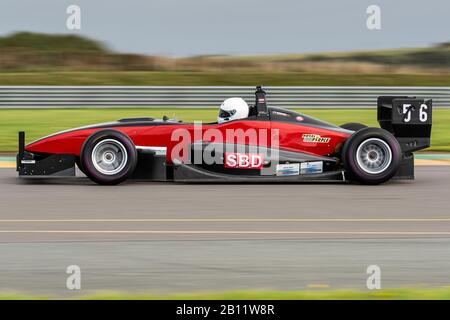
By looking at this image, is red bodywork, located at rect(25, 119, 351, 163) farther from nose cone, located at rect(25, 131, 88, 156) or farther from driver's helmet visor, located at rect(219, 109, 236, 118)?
driver's helmet visor, located at rect(219, 109, 236, 118)

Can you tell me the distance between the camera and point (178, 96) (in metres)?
24.1

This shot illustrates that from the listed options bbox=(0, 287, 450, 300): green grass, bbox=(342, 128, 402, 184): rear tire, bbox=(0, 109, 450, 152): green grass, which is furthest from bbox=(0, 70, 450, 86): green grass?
bbox=(0, 287, 450, 300): green grass

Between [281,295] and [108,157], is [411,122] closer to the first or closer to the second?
[108,157]

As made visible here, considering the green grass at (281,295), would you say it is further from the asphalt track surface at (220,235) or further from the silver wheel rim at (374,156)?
the silver wheel rim at (374,156)

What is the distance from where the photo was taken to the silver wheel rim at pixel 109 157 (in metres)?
10.4

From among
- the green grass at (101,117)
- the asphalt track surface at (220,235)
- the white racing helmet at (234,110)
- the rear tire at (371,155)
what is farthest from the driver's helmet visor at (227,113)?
the green grass at (101,117)

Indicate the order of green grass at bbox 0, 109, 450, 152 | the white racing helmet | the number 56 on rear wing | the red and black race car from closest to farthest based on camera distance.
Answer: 1. the red and black race car
2. the white racing helmet
3. the number 56 on rear wing
4. green grass at bbox 0, 109, 450, 152

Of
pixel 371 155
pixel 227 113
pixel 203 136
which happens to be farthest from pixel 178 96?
pixel 371 155

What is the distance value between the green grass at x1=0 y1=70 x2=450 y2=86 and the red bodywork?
20.0 m

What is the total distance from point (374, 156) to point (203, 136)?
6.68 feet

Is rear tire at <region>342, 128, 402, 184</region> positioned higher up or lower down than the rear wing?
lower down

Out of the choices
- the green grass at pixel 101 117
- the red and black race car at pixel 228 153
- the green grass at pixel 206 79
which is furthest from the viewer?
the green grass at pixel 206 79

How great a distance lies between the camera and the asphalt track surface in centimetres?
594
